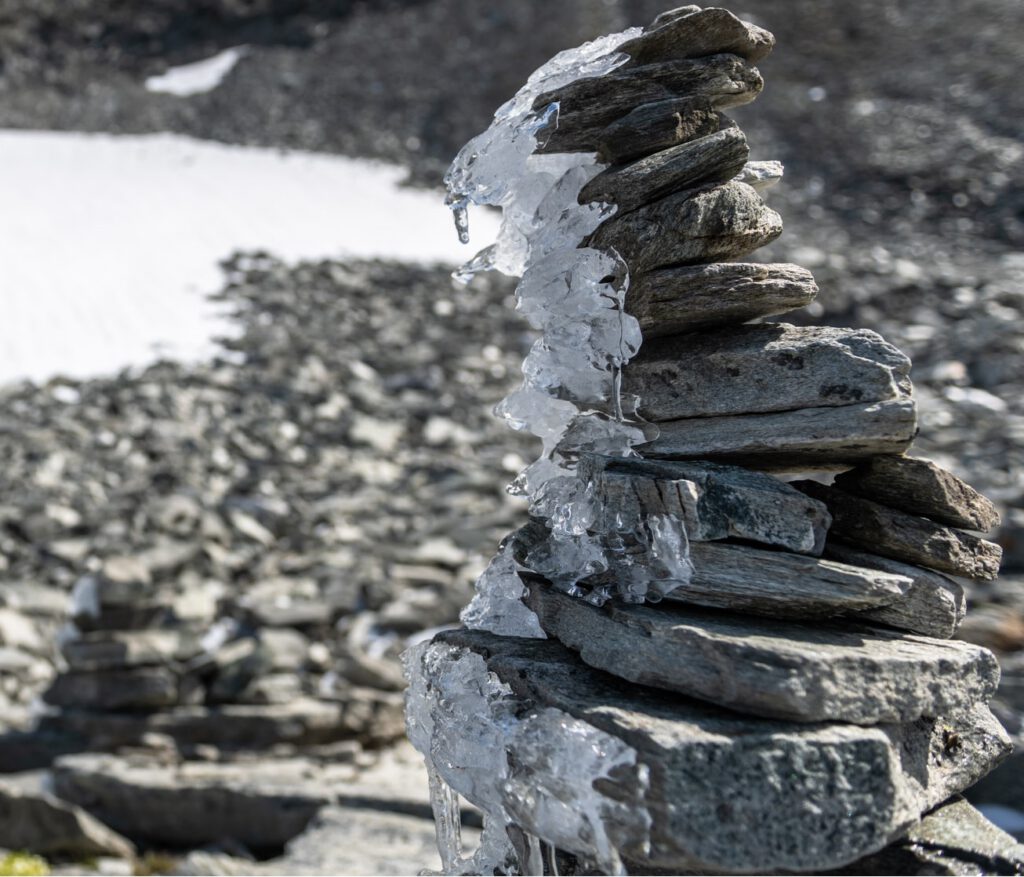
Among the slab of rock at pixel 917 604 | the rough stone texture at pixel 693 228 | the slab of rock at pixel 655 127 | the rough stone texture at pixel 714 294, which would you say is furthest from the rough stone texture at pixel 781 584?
the slab of rock at pixel 655 127

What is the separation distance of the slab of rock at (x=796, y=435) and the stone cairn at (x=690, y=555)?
0.01 m

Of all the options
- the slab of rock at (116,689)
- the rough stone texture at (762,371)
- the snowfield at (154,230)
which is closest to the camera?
the rough stone texture at (762,371)

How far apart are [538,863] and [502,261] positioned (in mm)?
2399

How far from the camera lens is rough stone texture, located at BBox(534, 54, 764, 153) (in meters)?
4.14

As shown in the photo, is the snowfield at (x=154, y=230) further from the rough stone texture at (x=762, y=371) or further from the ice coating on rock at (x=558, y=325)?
the rough stone texture at (x=762, y=371)

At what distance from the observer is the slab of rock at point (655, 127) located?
13.4 ft

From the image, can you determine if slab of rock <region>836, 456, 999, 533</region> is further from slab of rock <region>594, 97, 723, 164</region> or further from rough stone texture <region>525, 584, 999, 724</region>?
slab of rock <region>594, 97, 723, 164</region>

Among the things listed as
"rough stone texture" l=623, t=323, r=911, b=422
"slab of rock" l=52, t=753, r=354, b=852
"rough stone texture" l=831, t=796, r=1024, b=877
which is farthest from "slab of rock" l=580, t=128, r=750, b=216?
"slab of rock" l=52, t=753, r=354, b=852

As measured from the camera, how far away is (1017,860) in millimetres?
3422

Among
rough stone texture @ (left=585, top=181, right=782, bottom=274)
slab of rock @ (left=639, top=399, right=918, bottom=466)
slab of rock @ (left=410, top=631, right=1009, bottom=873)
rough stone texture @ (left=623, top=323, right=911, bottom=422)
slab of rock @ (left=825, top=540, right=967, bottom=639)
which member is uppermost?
rough stone texture @ (left=585, top=181, right=782, bottom=274)

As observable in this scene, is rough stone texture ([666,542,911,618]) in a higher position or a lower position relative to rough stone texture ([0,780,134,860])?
higher

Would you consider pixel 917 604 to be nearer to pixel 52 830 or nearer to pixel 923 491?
pixel 923 491

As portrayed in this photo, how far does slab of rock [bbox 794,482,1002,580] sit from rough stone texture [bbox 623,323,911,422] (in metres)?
0.43

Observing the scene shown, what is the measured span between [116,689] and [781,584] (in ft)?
24.1
